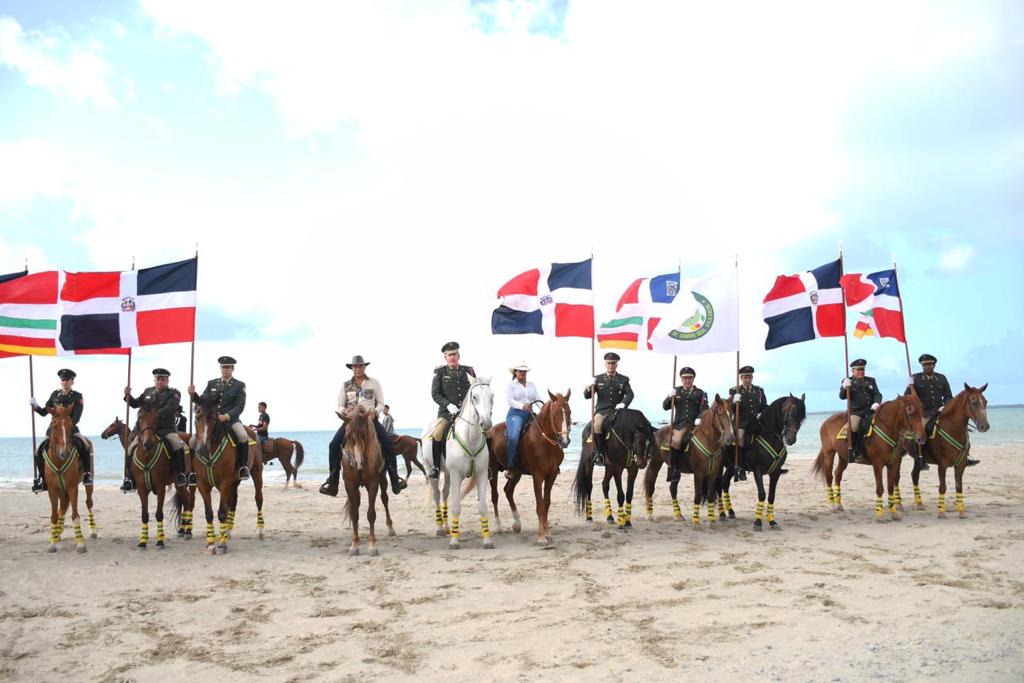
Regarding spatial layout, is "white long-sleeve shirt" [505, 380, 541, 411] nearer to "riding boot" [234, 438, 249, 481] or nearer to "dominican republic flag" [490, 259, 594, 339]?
"dominican republic flag" [490, 259, 594, 339]

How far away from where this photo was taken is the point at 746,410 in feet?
44.2

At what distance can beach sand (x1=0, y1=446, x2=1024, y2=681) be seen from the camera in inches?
248

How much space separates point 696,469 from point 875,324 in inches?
204

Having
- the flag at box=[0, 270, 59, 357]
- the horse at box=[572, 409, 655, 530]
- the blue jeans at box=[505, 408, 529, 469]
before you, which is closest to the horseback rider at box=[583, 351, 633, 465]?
the horse at box=[572, 409, 655, 530]

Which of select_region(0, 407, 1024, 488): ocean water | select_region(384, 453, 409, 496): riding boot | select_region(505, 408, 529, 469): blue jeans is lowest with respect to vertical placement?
select_region(0, 407, 1024, 488): ocean water

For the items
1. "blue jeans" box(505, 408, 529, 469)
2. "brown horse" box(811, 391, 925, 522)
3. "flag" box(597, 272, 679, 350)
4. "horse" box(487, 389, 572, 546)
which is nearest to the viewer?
"horse" box(487, 389, 572, 546)

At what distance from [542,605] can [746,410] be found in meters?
6.77

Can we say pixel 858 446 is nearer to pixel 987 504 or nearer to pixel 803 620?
pixel 987 504

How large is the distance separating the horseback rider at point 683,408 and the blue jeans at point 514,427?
298cm

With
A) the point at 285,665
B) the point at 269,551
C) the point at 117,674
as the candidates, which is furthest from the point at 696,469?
the point at 117,674

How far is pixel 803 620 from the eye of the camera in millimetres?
7184

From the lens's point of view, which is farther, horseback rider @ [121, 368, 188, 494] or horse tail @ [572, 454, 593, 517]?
horse tail @ [572, 454, 593, 517]

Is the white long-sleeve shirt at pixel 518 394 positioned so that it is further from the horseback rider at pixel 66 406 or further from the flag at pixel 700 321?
the horseback rider at pixel 66 406

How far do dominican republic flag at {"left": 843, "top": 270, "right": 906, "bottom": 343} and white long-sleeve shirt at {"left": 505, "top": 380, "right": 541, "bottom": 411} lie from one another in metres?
7.19
